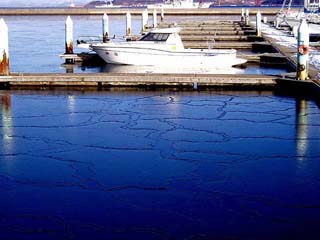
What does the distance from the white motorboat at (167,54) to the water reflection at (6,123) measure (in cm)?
852

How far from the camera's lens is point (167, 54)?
25781 millimetres

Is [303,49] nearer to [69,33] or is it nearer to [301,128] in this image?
[301,128]

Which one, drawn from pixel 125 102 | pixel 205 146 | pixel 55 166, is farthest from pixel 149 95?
pixel 55 166

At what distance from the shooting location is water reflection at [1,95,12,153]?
12602 millimetres

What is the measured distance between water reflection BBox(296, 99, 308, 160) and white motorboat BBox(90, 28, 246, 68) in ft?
28.8

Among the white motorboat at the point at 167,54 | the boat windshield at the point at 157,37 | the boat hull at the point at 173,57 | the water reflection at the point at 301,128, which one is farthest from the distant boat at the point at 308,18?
the water reflection at the point at 301,128

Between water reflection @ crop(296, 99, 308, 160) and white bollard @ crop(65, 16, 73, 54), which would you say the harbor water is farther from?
white bollard @ crop(65, 16, 73, 54)

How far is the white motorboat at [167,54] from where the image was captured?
84.7 feet

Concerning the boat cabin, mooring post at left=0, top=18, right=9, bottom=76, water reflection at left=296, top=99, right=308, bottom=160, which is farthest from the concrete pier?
the boat cabin

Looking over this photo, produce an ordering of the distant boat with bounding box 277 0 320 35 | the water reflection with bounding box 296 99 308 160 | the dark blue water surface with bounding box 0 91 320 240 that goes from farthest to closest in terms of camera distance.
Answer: the distant boat with bounding box 277 0 320 35 → the water reflection with bounding box 296 99 308 160 → the dark blue water surface with bounding box 0 91 320 240

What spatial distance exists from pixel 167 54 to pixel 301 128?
12366mm

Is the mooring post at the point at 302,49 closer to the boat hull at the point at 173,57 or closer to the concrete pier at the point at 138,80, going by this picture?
the concrete pier at the point at 138,80

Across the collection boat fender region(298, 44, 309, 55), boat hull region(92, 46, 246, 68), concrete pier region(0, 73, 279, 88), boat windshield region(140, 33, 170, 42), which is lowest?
concrete pier region(0, 73, 279, 88)

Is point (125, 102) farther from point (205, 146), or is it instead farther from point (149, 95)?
point (205, 146)
